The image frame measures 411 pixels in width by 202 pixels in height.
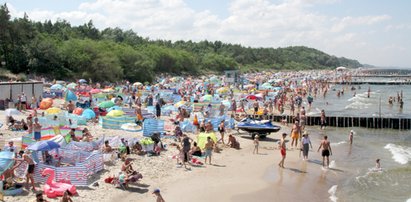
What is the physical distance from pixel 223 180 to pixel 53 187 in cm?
573

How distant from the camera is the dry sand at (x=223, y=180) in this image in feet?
41.7

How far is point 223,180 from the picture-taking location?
14859mm

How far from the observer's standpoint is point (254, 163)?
58.1ft

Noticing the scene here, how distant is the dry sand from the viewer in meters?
12.7

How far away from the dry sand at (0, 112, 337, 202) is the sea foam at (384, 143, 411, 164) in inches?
176

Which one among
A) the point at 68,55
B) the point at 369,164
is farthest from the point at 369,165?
the point at 68,55

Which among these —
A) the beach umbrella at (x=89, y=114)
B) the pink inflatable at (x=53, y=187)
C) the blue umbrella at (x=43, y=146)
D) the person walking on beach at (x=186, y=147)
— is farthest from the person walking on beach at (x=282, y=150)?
the beach umbrella at (x=89, y=114)

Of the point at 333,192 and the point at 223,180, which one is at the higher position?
the point at 223,180

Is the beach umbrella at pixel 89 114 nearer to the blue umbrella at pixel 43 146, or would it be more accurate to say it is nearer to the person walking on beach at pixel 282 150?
the blue umbrella at pixel 43 146

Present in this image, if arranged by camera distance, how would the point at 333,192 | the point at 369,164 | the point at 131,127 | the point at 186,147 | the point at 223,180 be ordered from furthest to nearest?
the point at 131,127, the point at 369,164, the point at 186,147, the point at 223,180, the point at 333,192

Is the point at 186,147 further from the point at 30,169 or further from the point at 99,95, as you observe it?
the point at 99,95

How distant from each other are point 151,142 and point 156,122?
276cm

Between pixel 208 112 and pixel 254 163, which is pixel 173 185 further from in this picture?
pixel 208 112

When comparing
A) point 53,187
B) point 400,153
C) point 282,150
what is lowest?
point 400,153
